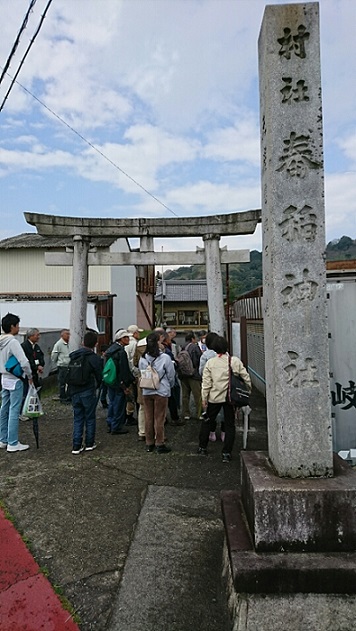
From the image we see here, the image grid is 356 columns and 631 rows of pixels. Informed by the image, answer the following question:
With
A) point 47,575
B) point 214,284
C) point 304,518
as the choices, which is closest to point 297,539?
point 304,518

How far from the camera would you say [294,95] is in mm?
3189

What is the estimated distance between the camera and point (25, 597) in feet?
9.49

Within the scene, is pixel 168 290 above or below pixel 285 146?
above

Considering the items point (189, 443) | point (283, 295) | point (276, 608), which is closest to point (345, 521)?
point (276, 608)

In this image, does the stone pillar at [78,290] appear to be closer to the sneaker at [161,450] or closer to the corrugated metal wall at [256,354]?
the sneaker at [161,450]

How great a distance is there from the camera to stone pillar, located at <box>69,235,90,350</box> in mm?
8984

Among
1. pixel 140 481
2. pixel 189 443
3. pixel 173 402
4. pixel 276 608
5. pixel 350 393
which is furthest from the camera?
pixel 173 402

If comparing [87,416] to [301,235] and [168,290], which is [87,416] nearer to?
[301,235]

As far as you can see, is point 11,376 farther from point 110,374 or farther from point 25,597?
point 25,597

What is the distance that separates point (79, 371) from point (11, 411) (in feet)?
3.88

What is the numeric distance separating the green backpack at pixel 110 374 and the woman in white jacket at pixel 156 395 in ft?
3.11

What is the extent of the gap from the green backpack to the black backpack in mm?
951

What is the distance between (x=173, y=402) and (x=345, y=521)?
5065 millimetres

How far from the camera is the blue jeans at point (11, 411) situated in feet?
19.4
